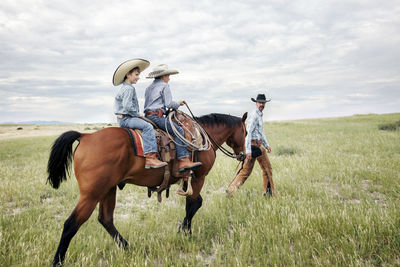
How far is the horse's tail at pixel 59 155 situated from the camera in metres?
3.89

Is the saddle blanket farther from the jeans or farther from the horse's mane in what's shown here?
the jeans

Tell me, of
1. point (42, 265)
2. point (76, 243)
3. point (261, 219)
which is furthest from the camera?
point (261, 219)

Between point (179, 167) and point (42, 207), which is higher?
point (179, 167)

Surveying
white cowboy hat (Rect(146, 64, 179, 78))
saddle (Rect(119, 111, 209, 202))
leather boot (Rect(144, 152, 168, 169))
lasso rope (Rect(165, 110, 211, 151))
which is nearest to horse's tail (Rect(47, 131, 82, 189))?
saddle (Rect(119, 111, 209, 202))

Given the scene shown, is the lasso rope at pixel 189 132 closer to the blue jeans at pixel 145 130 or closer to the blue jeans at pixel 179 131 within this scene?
the blue jeans at pixel 179 131

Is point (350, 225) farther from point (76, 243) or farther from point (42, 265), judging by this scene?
point (42, 265)

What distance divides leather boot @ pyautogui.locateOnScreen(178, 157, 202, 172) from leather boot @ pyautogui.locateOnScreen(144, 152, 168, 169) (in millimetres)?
455

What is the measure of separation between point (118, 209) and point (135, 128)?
319cm

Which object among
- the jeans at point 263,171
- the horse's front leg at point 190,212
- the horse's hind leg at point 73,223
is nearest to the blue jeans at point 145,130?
the horse's hind leg at point 73,223

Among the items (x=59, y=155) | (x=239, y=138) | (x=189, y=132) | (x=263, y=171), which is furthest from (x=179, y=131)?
(x=263, y=171)

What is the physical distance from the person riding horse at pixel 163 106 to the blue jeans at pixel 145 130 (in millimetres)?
409

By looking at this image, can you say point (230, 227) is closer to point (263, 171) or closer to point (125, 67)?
point (263, 171)

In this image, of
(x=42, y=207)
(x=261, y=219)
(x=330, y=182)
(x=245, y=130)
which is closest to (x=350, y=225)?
(x=261, y=219)

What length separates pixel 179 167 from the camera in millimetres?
4500
